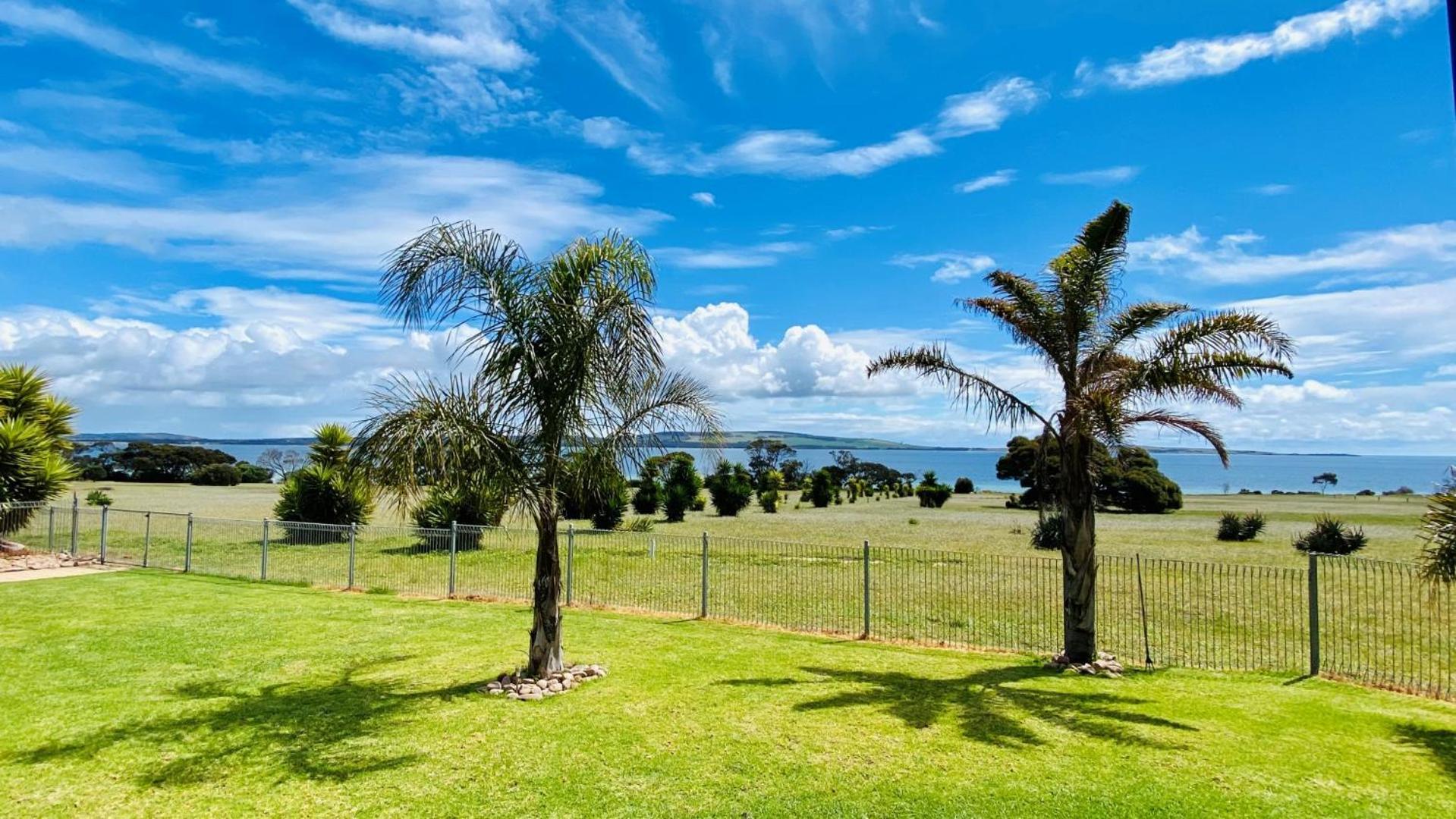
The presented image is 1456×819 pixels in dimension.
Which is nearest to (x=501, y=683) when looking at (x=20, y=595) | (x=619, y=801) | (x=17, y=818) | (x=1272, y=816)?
(x=619, y=801)

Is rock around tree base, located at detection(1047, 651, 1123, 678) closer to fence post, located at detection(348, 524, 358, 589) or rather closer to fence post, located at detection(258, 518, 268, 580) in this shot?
fence post, located at detection(348, 524, 358, 589)

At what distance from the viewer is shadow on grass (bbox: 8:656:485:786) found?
582 centimetres

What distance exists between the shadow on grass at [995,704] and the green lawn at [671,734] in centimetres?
4

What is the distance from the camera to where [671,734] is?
6.65 meters

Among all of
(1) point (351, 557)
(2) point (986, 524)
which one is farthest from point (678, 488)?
(1) point (351, 557)

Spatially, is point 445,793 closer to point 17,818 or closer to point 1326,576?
point 17,818

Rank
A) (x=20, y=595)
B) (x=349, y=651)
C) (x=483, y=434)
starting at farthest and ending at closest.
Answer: (x=20, y=595), (x=349, y=651), (x=483, y=434)

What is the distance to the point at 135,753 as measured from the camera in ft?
19.7

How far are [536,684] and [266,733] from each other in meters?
2.39

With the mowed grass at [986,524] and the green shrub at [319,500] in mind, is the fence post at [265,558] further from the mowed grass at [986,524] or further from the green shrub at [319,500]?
the green shrub at [319,500]

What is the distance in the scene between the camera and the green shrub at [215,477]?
204 ft

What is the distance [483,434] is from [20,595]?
11617 millimetres

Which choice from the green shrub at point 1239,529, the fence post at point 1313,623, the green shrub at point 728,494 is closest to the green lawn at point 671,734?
the fence post at point 1313,623

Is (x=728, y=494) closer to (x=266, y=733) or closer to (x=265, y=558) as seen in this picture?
(x=265, y=558)
